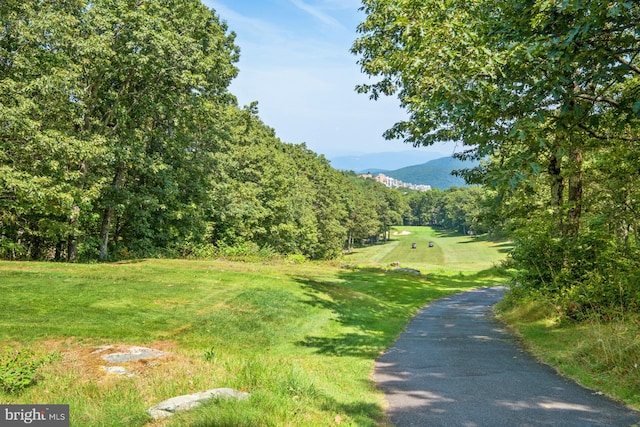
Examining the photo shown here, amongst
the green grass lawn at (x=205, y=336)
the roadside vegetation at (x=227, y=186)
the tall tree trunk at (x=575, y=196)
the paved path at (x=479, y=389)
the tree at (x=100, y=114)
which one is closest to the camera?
the green grass lawn at (x=205, y=336)

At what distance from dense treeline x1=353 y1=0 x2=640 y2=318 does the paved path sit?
3.29 m

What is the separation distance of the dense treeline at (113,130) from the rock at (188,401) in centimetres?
1570

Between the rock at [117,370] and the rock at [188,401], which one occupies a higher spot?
the rock at [188,401]

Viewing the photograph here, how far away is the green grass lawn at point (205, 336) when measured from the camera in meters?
5.98

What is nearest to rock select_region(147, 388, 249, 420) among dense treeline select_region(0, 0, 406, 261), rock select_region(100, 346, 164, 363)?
rock select_region(100, 346, 164, 363)

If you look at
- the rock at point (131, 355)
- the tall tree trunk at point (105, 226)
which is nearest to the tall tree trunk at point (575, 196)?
the rock at point (131, 355)

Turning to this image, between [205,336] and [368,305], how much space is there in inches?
379

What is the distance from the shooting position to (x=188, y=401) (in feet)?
18.3

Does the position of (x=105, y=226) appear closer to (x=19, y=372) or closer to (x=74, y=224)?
(x=74, y=224)

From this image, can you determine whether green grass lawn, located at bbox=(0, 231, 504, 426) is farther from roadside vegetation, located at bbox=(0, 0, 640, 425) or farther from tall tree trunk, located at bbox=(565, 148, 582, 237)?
tall tree trunk, located at bbox=(565, 148, 582, 237)

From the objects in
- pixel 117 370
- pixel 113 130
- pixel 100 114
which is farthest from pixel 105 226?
pixel 117 370

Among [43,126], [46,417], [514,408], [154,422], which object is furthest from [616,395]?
[43,126]

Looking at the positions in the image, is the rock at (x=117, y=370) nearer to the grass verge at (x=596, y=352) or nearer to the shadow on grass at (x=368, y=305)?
the shadow on grass at (x=368, y=305)

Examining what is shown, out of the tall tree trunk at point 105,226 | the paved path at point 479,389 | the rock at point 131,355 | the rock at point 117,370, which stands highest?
the tall tree trunk at point 105,226
